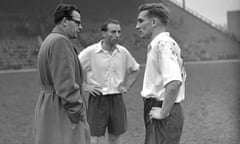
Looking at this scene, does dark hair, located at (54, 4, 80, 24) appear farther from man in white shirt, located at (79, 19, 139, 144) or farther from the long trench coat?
man in white shirt, located at (79, 19, 139, 144)

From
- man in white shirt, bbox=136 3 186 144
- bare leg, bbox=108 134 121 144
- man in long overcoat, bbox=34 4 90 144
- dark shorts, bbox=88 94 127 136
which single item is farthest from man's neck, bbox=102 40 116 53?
man in white shirt, bbox=136 3 186 144

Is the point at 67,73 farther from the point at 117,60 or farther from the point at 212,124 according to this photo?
the point at 212,124

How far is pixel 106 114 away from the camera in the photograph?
11.7ft

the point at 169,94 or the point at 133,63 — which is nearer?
the point at 169,94

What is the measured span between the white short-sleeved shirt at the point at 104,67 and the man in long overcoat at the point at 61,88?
1.02 meters

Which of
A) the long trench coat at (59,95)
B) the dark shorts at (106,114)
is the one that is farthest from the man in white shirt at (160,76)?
the dark shorts at (106,114)

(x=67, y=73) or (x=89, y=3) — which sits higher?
(x=89, y=3)

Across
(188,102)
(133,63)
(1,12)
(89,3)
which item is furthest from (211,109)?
(1,12)

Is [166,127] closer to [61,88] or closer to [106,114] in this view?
[61,88]

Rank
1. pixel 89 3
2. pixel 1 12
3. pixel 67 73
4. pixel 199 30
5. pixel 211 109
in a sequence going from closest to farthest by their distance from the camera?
pixel 67 73 < pixel 211 109 < pixel 89 3 < pixel 1 12 < pixel 199 30

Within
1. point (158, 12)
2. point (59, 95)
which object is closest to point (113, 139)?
point (59, 95)

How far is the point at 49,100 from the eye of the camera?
247 centimetres

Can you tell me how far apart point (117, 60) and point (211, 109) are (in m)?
3.59

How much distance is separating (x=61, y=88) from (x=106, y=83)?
123 centimetres
